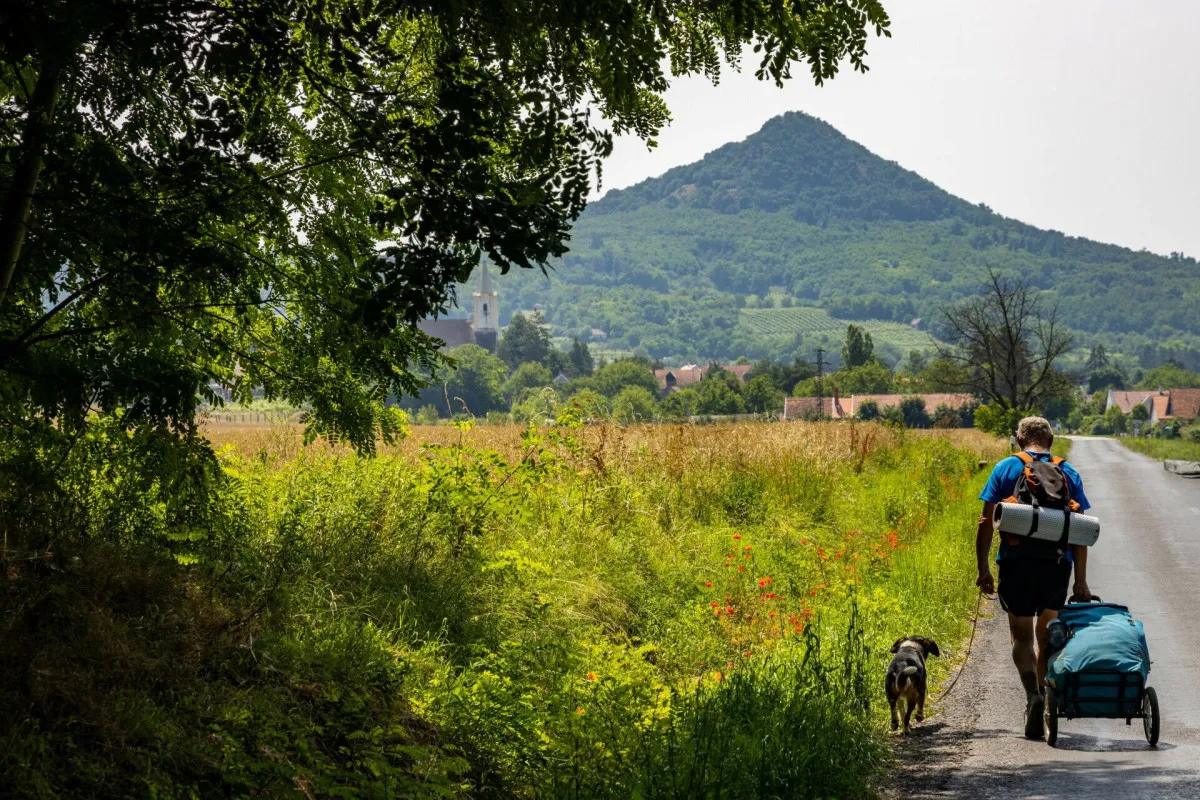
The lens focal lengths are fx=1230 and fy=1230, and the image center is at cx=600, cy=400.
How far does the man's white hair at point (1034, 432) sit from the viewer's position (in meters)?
7.55

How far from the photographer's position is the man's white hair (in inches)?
297

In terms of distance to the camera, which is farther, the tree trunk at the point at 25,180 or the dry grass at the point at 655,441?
the dry grass at the point at 655,441

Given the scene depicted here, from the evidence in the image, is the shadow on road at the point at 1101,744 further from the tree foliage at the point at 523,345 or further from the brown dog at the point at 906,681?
the tree foliage at the point at 523,345

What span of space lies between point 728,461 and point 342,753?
12617mm

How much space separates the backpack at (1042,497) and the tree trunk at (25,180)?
214 inches

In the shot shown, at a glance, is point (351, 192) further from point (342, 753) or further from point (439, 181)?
point (342, 753)

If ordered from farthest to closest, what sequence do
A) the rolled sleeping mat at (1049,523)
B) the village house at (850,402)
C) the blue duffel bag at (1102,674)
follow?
the village house at (850,402)
the rolled sleeping mat at (1049,523)
the blue duffel bag at (1102,674)

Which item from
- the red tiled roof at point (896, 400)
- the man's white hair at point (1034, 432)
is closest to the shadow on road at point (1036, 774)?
the man's white hair at point (1034, 432)

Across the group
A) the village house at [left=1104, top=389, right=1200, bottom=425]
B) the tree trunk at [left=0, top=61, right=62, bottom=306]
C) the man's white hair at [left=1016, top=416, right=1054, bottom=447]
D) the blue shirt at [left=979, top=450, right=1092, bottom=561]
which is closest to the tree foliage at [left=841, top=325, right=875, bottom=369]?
the village house at [left=1104, top=389, right=1200, bottom=425]

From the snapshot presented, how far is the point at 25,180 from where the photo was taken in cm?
509

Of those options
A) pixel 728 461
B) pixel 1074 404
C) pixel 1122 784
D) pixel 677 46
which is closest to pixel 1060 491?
pixel 1122 784

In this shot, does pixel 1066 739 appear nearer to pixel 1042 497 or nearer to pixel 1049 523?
pixel 1049 523

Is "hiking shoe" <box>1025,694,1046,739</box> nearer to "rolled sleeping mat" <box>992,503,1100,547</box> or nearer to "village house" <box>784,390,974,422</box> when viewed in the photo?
"rolled sleeping mat" <box>992,503,1100,547</box>

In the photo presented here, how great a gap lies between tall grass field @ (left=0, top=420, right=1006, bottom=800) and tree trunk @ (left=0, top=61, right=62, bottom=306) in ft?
4.99
